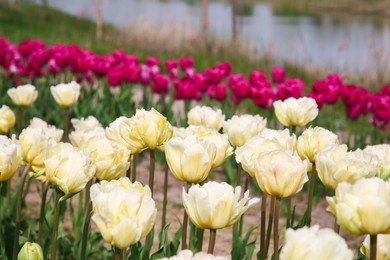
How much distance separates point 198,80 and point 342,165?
3510 millimetres

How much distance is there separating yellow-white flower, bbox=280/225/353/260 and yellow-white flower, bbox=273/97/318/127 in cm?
147

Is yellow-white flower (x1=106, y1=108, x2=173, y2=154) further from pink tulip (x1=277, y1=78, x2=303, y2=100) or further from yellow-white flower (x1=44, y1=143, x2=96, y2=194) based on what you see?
pink tulip (x1=277, y1=78, x2=303, y2=100)

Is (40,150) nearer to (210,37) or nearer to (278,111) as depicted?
(278,111)

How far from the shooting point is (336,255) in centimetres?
128

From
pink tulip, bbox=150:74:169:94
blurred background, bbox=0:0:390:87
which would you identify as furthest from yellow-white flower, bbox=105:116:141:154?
blurred background, bbox=0:0:390:87

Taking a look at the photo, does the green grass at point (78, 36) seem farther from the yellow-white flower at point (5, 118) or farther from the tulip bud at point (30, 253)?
the tulip bud at point (30, 253)

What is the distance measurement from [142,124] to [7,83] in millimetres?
4535

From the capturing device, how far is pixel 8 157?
2.01m

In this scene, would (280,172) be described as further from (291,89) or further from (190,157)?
(291,89)

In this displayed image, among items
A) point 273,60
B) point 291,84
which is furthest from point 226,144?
point 273,60

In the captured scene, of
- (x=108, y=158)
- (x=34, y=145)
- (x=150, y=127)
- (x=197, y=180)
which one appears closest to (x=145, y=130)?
(x=150, y=127)

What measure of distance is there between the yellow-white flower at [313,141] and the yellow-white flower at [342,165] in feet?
0.79

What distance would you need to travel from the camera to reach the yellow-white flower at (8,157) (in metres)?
2.01

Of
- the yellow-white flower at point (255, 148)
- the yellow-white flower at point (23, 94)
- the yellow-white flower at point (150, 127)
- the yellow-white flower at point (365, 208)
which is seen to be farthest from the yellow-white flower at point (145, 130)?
the yellow-white flower at point (23, 94)
